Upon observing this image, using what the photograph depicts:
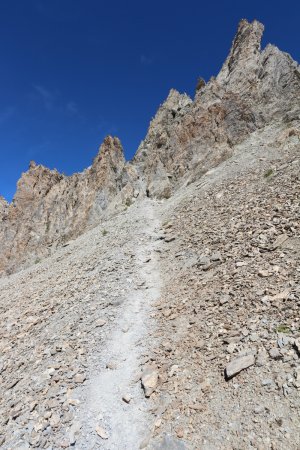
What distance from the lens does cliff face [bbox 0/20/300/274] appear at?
3459 centimetres

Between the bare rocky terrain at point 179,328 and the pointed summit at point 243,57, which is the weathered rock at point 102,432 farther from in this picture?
the pointed summit at point 243,57

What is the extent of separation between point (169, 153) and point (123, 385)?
3322 centimetres

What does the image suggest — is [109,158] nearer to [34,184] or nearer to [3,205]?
[34,184]

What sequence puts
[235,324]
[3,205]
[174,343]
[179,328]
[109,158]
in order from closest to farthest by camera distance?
[235,324] < [174,343] < [179,328] < [109,158] < [3,205]

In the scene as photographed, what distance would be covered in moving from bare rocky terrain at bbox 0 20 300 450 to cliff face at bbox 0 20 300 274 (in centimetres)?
485

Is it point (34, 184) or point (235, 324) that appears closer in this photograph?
point (235, 324)

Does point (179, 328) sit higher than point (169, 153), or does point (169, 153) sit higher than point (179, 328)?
point (169, 153)

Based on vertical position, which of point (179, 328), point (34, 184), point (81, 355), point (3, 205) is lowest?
point (179, 328)

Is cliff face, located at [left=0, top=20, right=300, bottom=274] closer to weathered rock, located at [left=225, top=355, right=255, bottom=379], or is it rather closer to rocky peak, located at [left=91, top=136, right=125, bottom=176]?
rocky peak, located at [left=91, top=136, right=125, bottom=176]

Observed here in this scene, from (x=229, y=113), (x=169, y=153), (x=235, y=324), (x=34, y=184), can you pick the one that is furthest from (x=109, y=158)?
(x=235, y=324)

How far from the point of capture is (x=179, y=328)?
38.4ft

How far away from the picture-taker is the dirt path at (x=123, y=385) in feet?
27.3

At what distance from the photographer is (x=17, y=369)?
1195 cm

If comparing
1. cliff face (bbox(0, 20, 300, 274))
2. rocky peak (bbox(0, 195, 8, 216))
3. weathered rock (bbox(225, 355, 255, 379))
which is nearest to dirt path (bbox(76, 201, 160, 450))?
weathered rock (bbox(225, 355, 255, 379))
